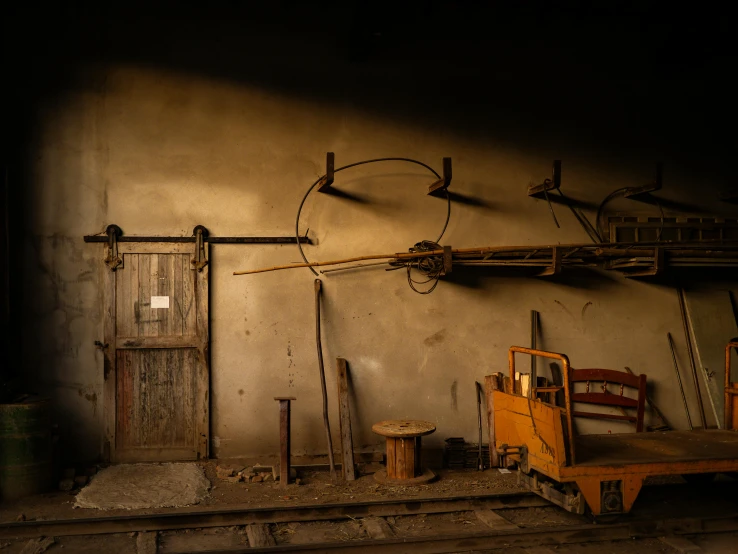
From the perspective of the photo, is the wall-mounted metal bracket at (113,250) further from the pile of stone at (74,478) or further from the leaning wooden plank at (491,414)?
the leaning wooden plank at (491,414)

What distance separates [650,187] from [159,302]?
217 inches

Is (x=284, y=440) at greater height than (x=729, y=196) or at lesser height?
lesser

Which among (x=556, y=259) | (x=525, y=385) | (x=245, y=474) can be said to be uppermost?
(x=556, y=259)

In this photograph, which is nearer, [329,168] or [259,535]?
[259,535]

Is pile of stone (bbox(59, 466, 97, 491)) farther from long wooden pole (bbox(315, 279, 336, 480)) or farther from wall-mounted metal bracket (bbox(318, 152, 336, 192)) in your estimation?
wall-mounted metal bracket (bbox(318, 152, 336, 192))

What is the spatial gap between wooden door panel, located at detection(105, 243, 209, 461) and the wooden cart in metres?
3.20

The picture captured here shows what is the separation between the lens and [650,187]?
293 inches

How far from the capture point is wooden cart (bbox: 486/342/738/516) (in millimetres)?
4848

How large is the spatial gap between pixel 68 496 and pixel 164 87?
4148 mm

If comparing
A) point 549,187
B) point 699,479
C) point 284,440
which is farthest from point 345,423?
point 699,479

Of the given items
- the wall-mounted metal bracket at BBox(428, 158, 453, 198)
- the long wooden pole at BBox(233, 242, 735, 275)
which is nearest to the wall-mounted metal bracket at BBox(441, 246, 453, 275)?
the long wooden pole at BBox(233, 242, 735, 275)

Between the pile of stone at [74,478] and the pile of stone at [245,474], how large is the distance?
Result: 120 cm

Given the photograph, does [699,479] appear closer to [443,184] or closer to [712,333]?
[712,333]

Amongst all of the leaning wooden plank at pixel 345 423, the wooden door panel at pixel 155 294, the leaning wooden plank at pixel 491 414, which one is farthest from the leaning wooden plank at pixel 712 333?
the wooden door panel at pixel 155 294
